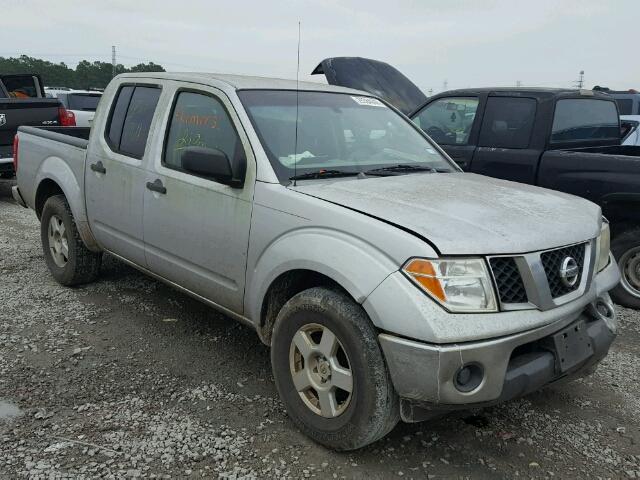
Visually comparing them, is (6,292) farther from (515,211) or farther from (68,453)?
(515,211)

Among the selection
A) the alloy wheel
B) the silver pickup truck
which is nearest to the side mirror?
the silver pickup truck

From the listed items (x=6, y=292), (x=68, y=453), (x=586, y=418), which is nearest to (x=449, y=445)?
(x=586, y=418)

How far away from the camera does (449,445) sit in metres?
3.02

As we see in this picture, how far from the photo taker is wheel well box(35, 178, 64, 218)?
17.3ft

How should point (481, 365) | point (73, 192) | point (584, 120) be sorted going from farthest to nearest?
point (584, 120)
point (73, 192)
point (481, 365)

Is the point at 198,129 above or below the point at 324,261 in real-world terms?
above

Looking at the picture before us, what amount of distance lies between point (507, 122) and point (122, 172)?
3.52m

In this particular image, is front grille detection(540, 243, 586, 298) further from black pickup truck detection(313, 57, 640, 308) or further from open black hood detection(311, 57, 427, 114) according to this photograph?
open black hood detection(311, 57, 427, 114)

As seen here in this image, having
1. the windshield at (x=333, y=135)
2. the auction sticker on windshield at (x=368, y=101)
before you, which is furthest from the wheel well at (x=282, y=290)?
the auction sticker on windshield at (x=368, y=101)

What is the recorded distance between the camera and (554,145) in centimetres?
543

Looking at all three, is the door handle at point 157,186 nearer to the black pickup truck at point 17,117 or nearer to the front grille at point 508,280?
the front grille at point 508,280

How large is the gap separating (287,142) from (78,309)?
2.40 m

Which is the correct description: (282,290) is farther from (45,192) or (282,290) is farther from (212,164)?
(45,192)

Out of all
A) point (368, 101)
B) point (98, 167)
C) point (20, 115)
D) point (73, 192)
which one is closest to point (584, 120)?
point (368, 101)
